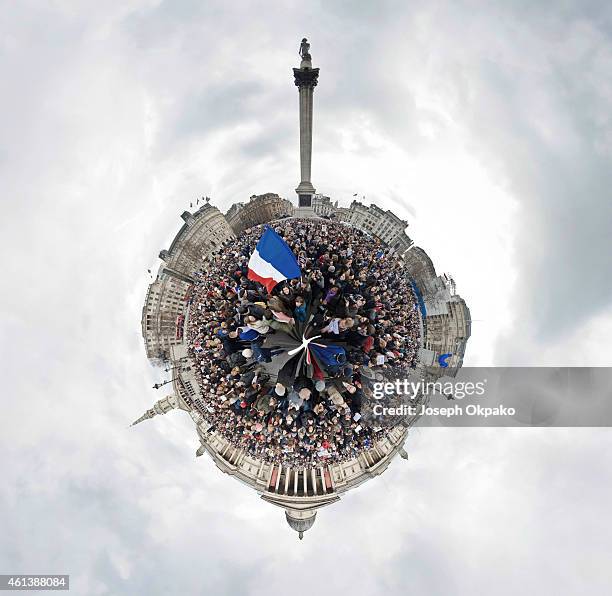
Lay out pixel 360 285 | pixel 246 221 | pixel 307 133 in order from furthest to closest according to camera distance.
Answer: pixel 307 133 → pixel 246 221 → pixel 360 285

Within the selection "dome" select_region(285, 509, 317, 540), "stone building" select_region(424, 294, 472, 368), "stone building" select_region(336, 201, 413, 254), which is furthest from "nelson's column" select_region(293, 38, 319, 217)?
"dome" select_region(285, 509, 317, 540)

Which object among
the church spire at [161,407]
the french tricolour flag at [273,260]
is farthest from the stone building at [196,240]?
the french tricolour flag at [273,260]

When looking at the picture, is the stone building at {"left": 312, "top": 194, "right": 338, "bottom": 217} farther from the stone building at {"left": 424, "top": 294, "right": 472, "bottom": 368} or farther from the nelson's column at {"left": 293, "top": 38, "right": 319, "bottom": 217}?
the stone building at {"left": 424, "top": 294, "right": 472, "bottom": 368}

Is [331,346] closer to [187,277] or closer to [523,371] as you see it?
[523,371]

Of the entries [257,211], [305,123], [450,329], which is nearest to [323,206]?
[257,211]

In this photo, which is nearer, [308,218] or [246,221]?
[308,218]

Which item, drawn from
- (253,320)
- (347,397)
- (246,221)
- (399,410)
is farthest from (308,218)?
(399,410)
